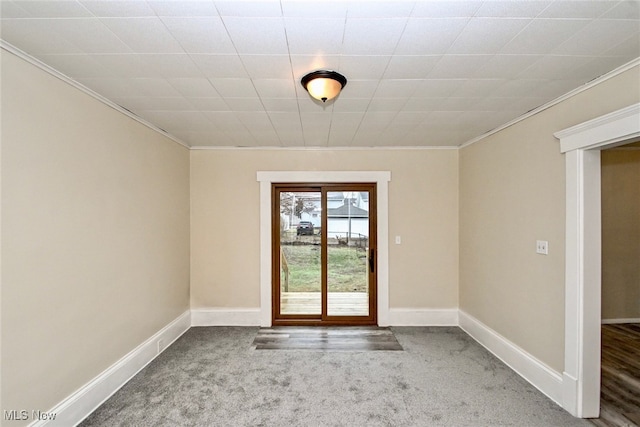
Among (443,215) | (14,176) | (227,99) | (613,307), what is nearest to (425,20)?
(227,99)

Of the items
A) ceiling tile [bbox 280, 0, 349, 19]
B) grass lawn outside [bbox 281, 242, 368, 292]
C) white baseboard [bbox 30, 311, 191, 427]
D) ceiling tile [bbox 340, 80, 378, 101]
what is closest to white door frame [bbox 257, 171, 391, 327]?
grass lawn outside [bbox 281, 242, 368, 292]

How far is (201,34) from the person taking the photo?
5.25 ft

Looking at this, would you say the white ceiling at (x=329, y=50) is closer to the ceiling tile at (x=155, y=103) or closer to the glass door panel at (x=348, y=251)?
the ceiling tile at (x=155, y=103)

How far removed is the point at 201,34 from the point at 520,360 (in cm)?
374

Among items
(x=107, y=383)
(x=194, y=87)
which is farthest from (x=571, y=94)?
(x=107, y=383)

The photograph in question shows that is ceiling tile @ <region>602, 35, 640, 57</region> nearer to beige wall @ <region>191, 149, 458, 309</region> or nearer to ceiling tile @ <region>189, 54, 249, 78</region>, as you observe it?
ceiling tile @ <region>189, 54, 249, 78</region>

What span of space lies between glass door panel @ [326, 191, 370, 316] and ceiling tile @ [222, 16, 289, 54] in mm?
2682

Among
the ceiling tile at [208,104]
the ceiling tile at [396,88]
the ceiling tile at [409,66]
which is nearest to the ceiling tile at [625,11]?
the ceiling tile at [409,66]

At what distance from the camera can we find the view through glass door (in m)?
4.29

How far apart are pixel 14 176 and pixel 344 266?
349cm

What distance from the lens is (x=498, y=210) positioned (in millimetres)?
3279

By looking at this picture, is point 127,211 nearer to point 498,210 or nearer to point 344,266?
point 344,266

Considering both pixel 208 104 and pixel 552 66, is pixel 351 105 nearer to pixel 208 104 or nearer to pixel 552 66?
pixel 208 104

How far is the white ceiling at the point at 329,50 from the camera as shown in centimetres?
142
